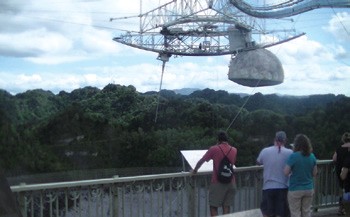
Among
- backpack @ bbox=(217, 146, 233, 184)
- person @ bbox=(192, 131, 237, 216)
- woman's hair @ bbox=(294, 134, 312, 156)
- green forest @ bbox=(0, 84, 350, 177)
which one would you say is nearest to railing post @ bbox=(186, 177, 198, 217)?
person @ bbox=(192, 131, 237, 216)

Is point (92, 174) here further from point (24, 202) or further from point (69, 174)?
point (24, 202)

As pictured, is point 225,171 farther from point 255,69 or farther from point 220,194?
point 255,69

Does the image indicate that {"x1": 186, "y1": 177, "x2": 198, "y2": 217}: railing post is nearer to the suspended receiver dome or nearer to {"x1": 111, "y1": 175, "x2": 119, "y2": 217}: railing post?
{"x1": 111, "y1": 175, "x2": 119, "y2": 217}: railing post

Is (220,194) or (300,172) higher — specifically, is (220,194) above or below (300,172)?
below

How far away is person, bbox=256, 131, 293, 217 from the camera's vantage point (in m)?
8.28

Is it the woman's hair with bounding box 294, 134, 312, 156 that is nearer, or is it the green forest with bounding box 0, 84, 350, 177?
the woman's hair with bounding box 294, 134, 312, 156

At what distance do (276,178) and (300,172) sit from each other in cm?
39

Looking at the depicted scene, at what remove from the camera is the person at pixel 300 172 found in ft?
26.5

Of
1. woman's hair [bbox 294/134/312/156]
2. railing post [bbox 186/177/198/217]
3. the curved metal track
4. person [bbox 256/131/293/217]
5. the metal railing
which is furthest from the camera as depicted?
the curved metal track

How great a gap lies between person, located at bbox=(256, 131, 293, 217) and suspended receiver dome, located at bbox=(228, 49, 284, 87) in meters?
12.0

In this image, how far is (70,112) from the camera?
61.3 ft

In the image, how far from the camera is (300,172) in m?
8.11

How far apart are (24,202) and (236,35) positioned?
50.0ft

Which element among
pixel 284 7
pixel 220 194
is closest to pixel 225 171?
pixel 220 194
